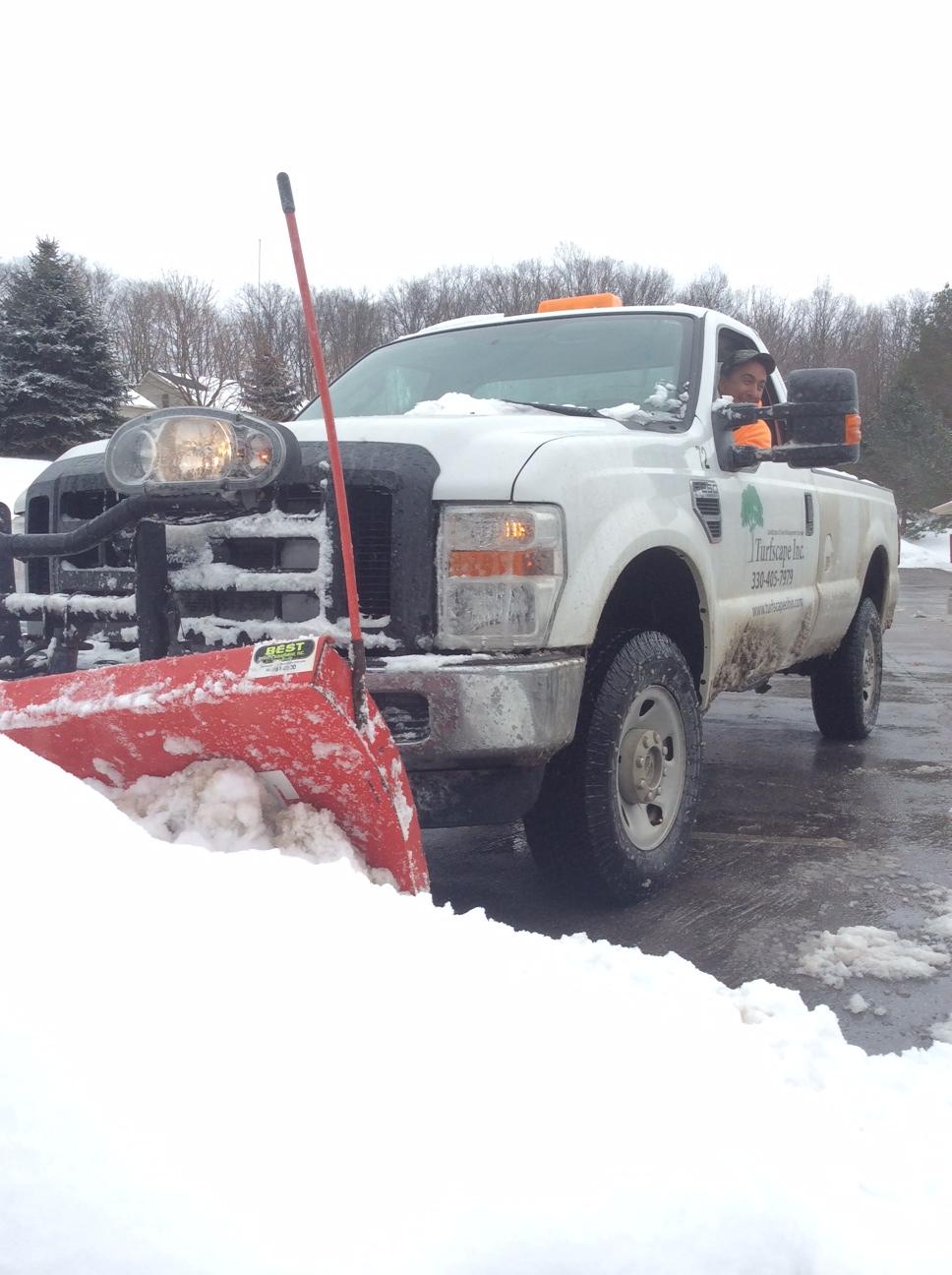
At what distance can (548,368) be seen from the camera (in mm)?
4035

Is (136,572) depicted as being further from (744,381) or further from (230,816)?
(744,381)

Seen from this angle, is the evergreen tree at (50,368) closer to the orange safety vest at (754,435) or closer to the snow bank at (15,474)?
the snow bank at (15,474)

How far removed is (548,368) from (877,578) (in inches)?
122

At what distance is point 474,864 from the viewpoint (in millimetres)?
3893

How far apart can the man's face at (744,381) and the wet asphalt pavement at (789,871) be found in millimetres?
1706

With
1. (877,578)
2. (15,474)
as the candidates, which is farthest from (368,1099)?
(15,474)

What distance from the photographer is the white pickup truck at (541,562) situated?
274 cm

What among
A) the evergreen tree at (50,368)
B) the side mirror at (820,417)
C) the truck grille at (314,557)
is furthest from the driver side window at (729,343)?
the evergreen tree at (50,368)

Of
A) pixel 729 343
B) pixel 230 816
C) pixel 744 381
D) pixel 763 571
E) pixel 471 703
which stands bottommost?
pixel 230 816

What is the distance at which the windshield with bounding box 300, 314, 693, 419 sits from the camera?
3.92m

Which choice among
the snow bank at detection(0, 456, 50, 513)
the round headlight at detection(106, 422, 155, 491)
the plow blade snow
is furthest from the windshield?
the snow bank at detection(0, 456, 50, 513)

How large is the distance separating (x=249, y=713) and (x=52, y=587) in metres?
1.42

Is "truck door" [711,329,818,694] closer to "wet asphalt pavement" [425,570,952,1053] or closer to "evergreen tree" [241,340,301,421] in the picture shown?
"wet asphalt pavement" [425,570,952,1053]

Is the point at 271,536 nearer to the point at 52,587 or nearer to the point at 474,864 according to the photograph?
the point at 52,587
